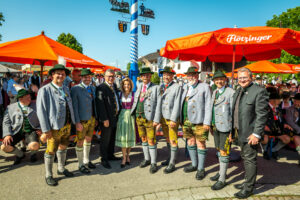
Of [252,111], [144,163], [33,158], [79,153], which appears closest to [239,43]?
[252,111]

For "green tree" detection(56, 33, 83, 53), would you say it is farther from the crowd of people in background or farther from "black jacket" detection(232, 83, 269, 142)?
"black jacket" detection(232, 83, 269, 142)

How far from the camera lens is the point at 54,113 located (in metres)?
3.50

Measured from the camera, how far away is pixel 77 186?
143 inches

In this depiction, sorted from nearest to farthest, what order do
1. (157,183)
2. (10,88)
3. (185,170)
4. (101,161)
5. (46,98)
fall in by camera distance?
(46,98) < (157,183) < (185,170) < (101,161) < (10,88)

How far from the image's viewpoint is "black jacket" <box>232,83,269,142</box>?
3086mm

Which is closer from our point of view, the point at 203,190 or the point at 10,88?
the point at 203,190

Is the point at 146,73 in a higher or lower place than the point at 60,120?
higher

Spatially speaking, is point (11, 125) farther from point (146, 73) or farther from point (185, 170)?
point (185, 170)

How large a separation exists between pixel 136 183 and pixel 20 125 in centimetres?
288

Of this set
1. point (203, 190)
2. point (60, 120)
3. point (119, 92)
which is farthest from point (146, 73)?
point (203, 190)

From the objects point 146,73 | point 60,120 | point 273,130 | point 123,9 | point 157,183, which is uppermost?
point 123,9

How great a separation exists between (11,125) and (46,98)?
5.36 feet

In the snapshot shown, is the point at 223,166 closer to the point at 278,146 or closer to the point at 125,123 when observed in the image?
the point at 125,123

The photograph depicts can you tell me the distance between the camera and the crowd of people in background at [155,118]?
10.8ft
